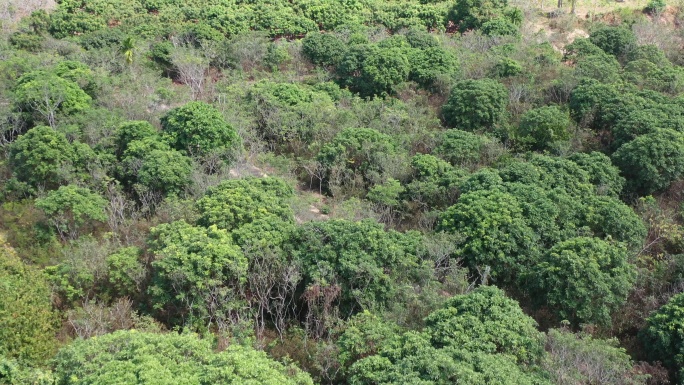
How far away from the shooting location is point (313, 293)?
1975cm

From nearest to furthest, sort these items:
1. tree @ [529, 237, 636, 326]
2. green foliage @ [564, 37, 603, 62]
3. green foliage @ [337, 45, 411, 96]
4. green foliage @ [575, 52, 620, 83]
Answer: tree @ [529, 237, 636, 326], green foliage @ [575, 52, 620, 83], green foliage @ [337, 45, 411, 96], green foliage @ [564, 37, 603, 62]

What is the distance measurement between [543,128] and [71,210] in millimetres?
22265

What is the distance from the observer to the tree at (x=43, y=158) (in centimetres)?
2567

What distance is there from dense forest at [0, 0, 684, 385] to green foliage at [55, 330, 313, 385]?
7 cm

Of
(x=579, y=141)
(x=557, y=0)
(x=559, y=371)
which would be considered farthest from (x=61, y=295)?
(x=557, y=0)

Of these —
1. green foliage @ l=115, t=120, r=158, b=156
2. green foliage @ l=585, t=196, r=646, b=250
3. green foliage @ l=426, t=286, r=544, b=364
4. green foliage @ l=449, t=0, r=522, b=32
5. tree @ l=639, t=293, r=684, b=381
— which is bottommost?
tree @ l=639, t=293, r=684, b=381

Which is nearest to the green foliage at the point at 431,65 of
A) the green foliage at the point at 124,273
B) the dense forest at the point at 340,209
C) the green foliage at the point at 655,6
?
the dense forest at the point at 340,209

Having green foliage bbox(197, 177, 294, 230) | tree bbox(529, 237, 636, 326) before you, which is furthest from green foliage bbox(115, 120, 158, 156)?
tree bbox(529, 237, 636, 326)

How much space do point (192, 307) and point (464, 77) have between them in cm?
2439

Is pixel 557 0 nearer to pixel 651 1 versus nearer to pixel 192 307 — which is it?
pixel 651 1

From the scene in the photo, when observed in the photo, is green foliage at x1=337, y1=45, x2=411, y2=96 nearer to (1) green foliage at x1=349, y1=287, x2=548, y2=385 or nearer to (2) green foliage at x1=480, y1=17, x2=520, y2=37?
(2) green foliage at x1=480, y1=17, x2=520, y2=37

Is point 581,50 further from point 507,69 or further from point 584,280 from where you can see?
point 584,280

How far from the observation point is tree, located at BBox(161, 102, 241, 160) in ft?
91.0

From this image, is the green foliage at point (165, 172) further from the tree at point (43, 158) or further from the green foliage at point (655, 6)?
the green foliage at point (655, 6)
